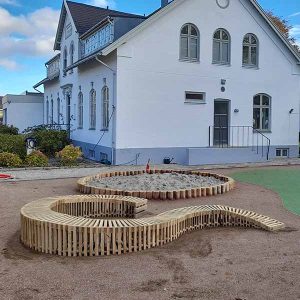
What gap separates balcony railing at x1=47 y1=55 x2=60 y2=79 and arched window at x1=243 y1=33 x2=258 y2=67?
43.9ft

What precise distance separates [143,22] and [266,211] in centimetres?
1070

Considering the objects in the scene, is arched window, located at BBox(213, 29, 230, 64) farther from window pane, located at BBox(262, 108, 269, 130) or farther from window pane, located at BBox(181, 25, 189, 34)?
window pane, located at BBox(262, 108, 269, 130)

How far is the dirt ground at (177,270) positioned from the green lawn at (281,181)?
2.81 metres

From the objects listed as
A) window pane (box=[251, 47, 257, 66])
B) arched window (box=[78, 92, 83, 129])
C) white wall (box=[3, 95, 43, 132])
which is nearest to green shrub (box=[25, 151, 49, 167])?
arched window (box=[78, 92, 83, 129])

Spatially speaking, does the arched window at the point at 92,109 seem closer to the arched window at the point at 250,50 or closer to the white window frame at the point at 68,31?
the white window frame at the point at 68,31

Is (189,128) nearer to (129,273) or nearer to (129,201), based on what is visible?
(129,201)

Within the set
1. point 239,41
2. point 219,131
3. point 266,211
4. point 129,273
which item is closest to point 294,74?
point 239,41

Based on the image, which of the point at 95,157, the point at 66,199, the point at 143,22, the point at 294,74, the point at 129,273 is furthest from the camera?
the point at 294,74

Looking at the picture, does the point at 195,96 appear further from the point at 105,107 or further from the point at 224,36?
the point at 105,107

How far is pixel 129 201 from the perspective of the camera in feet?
28.6

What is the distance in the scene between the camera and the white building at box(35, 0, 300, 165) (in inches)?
696

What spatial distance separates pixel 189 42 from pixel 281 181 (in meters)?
7.91

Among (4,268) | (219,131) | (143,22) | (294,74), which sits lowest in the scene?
(4,268)

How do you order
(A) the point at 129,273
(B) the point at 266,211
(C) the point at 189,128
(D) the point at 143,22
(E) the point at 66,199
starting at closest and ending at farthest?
(A) the point at 129,273
(E) the point at 66,199
(B) the point at 266,211
(D) the point at 143,22
(C) the point at 189,128
